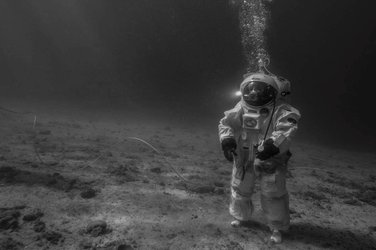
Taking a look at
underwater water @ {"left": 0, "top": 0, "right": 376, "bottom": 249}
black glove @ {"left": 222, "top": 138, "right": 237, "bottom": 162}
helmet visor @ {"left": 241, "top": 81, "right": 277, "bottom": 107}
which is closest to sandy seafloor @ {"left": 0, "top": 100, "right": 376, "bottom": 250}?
underwater water @ {"left": 0, "top": 0, "right": 376, "bottom": 249}

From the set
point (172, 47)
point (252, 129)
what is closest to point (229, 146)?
point (252, 129)

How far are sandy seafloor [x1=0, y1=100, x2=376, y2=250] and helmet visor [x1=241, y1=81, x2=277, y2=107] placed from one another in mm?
1520

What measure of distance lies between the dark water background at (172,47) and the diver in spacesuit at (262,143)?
17.2 m

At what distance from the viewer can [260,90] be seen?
2934 mm

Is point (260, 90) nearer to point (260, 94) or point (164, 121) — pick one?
point (260, 94)

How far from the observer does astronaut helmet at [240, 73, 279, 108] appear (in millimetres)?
2926

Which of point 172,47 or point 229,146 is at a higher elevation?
point 172,47

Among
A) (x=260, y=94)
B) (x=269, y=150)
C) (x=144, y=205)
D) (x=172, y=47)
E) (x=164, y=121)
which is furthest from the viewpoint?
(x=172, y=47)

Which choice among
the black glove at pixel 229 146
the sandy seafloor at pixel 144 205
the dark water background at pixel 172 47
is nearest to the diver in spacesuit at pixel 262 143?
the black glove at pixel 229 146

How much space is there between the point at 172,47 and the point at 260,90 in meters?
24.7

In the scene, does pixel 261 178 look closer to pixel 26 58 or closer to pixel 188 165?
pixel 188 165

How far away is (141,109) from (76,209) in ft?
49.3

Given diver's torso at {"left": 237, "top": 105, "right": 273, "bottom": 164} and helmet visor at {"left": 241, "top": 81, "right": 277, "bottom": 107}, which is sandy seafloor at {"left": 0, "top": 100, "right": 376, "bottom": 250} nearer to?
diver's torso at {"left": 237, "top": 105, "right": 273, "bottom": 164}

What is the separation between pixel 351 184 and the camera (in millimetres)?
5699
